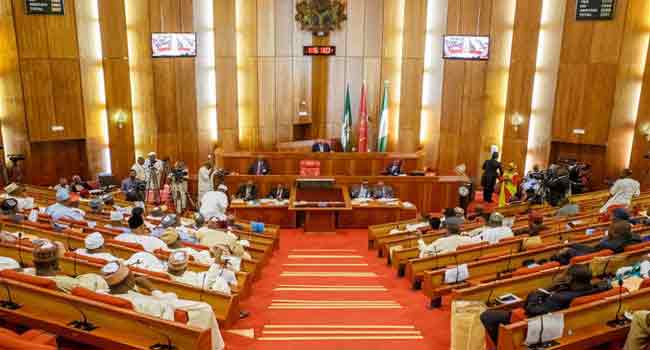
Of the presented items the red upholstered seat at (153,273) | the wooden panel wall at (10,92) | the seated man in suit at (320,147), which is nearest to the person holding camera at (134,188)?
the wooden panel wall at (10,92)

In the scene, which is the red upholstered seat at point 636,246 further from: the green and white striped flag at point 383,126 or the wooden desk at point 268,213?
the green and white striped flag at point 383,126

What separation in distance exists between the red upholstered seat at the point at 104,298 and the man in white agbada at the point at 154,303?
124mm

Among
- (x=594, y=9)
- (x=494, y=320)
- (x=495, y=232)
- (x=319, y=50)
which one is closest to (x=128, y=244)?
(x=494, y=320)

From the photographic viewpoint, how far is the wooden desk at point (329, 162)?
12023 mm

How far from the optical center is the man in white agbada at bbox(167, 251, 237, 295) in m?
5.01

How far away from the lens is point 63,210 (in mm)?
7520

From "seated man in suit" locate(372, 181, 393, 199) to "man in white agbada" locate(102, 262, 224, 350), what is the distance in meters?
7.41

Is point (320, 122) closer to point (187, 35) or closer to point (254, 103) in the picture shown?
point (254, 103)

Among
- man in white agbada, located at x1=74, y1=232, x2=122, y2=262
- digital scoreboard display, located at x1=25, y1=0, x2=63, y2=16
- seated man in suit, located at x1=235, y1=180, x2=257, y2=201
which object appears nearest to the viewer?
man in white agbada, located at x1=74, y1=232, x2=122, y2=262

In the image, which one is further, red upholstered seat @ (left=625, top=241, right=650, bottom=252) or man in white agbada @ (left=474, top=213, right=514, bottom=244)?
man in white agbada @ (left=474, top=213, right=514, bottom=244)

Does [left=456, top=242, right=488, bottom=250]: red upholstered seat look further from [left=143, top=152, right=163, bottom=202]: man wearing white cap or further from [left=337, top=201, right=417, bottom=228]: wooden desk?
[left=143, top=152, right=163, bottom=202]: man wearing white cap

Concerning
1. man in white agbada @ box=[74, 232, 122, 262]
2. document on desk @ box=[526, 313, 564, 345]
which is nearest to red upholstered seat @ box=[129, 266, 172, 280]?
man in white agbada @ box=[74, 232, 122, 262]

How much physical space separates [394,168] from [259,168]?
3.09 metres

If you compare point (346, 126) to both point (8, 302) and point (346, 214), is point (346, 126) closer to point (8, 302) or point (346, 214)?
point (346, 214)
